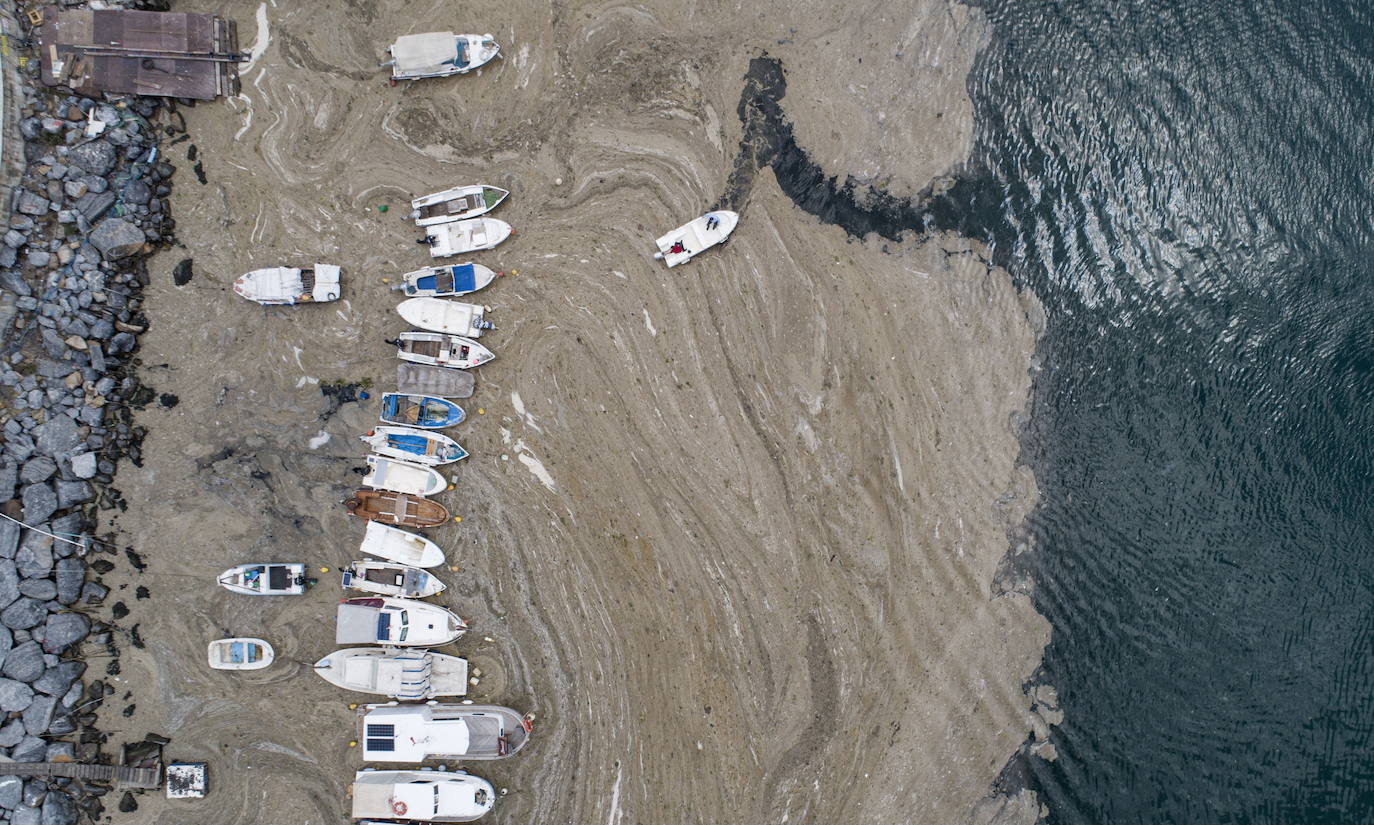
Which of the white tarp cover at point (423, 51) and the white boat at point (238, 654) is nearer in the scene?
the white boat at point (238, 654)

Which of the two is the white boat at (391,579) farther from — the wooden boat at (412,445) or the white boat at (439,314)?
the white boat at (439,314)

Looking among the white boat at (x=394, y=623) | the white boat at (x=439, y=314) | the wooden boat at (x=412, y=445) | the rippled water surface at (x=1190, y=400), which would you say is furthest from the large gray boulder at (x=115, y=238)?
the rippled water surface at (x=1190, y=400)

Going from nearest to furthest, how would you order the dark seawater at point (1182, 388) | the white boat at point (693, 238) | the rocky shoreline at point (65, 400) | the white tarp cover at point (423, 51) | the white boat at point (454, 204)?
the rocky shoreline at point (65, 400) < the white tarp cover at point (423, 51) < the white boat at point (454, 204) < the white boat at point (693, 238) < the dark seawater at point (1182, 388)

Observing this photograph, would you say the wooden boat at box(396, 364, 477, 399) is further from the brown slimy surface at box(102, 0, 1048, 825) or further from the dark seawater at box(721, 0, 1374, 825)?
the dark seawater at box(721, 0, 1374, 825)

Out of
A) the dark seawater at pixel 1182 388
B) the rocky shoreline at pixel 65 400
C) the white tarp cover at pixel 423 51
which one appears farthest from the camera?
the dark seawater at pixel 1182 388

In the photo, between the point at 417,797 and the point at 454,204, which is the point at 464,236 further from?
the point at 417,797

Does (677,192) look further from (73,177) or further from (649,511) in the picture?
(73,177)

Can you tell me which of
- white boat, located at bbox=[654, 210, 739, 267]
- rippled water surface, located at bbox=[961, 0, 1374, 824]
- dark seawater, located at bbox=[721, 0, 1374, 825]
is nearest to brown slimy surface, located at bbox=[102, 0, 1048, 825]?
white boat, located at bbox=[654, 210, 739, 267]
